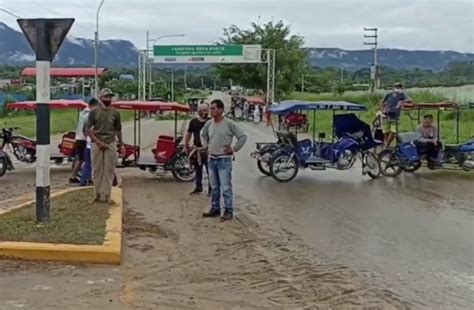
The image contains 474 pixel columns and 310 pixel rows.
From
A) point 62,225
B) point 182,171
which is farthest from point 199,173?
point 62,225

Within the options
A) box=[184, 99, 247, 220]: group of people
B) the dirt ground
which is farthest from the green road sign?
the dirt ground

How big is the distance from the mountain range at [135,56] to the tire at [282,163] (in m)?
60.6

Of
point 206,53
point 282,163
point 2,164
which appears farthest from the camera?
point 206,53

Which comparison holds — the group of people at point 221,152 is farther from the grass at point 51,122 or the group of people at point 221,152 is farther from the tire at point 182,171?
the grass at point 51,122

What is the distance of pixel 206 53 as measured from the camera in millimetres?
56969

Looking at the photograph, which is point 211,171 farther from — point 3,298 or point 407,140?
point 407,140

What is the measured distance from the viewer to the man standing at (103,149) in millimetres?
12023

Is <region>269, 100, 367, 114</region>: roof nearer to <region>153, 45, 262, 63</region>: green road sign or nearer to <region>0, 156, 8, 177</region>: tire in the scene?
<region>0, 156, 8, 177</region>: tire

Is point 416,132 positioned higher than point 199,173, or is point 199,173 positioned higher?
point 416,132

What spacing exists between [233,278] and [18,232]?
2745 mm

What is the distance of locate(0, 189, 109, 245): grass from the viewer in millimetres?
9047

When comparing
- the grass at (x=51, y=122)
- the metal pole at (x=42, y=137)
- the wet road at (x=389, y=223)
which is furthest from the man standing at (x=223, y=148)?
the grass at (x=51, y=122)

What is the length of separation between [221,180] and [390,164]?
7.94 meters

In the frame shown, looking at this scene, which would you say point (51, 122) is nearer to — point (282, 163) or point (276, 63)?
point (282, 163)
